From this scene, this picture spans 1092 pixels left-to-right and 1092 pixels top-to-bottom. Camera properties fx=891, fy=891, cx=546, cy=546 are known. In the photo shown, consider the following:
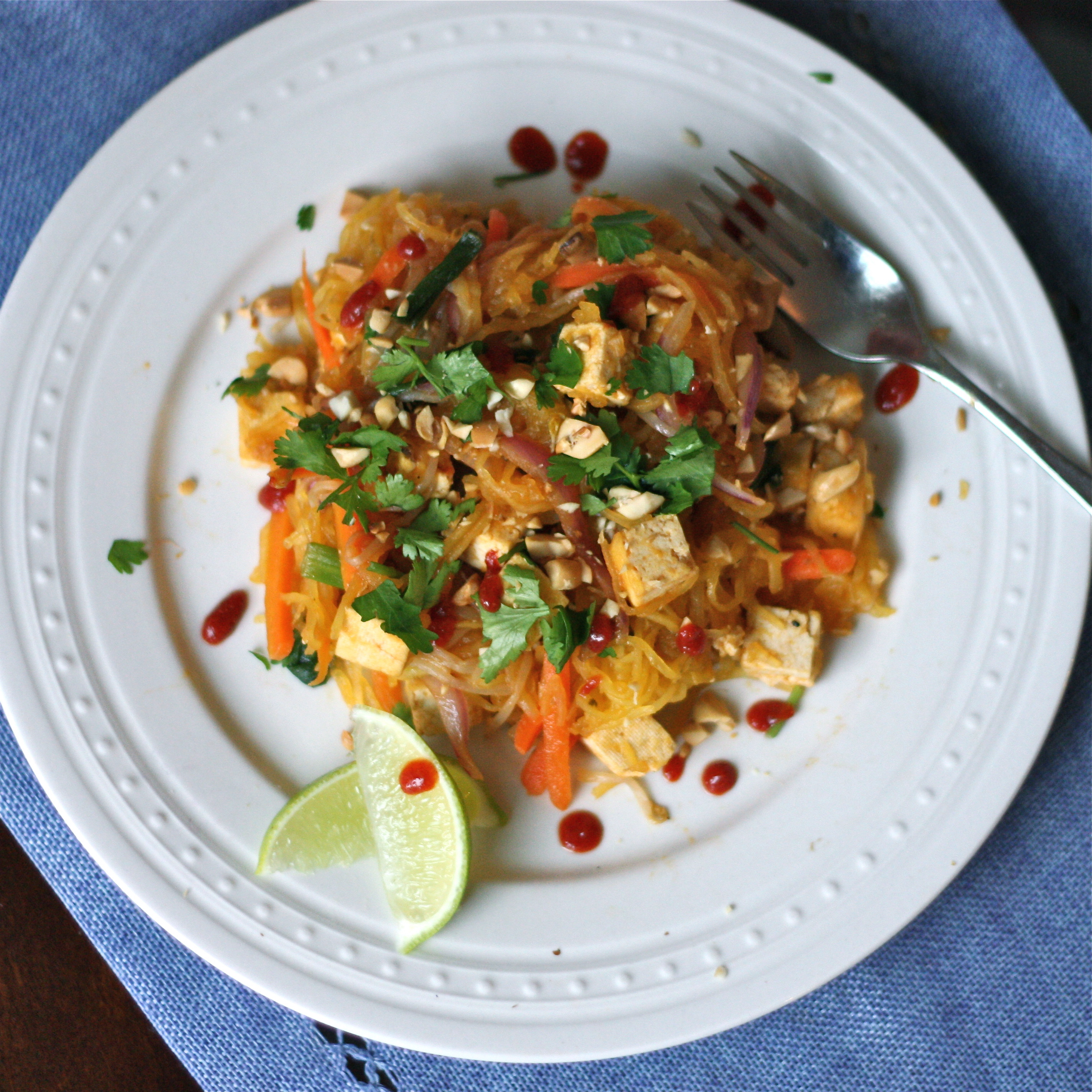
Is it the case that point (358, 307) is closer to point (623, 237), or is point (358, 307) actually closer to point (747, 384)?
point (623, 237)

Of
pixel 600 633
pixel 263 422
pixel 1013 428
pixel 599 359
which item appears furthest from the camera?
pixel 263 422

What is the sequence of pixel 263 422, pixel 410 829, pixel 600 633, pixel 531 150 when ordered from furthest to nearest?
pixel 531 150
pixel 263 422
pixel 410 829
pixel 600 633

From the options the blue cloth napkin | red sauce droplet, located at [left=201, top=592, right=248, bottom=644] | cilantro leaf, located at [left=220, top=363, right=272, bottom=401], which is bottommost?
the blue cloth napkin

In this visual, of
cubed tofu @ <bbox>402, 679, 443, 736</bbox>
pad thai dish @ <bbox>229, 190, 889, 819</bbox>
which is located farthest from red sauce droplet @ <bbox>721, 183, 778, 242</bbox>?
cubed tofu @ <bbox>402, 679, 443, 736</bbox>

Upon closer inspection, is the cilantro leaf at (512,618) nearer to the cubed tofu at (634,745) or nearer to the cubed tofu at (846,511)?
the cubed tofu at (634,745)

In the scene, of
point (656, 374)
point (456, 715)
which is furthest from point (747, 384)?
point (456, 715)

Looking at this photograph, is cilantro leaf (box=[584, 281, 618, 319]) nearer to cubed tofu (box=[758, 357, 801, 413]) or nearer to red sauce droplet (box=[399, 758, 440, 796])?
cubed tofu (box=[758, 357, 801, 413])

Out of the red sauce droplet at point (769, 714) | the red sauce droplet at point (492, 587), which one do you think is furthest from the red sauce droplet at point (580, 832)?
the red sauce droplet at point (492, 587)
